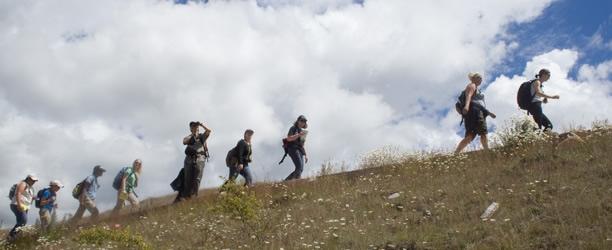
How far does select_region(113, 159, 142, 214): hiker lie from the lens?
40.7 ft

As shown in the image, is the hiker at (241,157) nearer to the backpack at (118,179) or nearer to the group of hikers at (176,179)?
the group of hikers at (176,179)

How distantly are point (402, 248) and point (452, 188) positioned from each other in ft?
8.62

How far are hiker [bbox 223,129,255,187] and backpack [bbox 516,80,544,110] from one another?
4962mm

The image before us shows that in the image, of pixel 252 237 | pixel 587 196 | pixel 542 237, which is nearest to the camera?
pixel 542 237

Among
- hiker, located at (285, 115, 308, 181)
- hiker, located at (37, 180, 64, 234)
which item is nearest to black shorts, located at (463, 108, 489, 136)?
hiker, located at (285, 115, 308, 181)

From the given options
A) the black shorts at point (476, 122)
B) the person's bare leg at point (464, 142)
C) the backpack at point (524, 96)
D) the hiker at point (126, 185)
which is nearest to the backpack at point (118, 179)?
the hiker at point (126, 185)

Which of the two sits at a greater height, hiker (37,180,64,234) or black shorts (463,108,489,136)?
black shorts (463,108,489,136)

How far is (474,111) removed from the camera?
11.1 meters

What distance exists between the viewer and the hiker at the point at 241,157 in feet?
40.5

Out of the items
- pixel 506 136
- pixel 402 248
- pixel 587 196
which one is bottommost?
pixel 402 248

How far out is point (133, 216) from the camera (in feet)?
39.5

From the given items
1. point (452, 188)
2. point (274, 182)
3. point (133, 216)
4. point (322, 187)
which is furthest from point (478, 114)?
point (133, 216)

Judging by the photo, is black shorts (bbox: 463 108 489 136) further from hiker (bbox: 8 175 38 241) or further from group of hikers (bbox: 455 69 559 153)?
hiker (bbox: 8 175 38 241)

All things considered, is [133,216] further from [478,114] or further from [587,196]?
[587,196]
